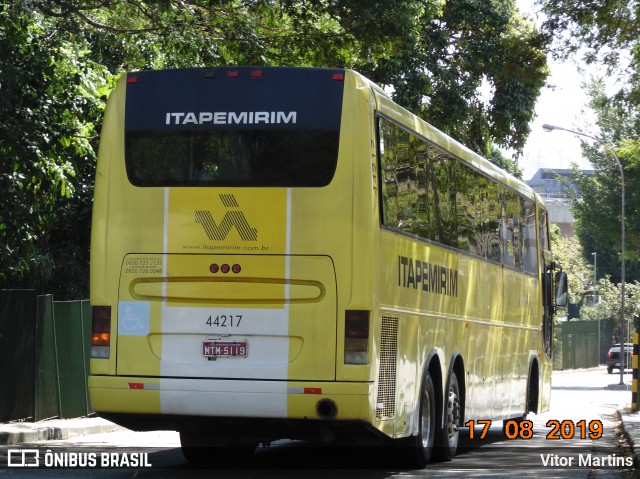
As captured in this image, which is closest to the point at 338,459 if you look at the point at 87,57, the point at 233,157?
the point at 233,157

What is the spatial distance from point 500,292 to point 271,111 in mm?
6598

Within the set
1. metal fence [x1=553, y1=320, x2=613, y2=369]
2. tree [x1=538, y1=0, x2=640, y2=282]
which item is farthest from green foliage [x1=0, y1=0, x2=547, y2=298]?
metal fence [x1=553, y1=320, x2=613, y2=369]

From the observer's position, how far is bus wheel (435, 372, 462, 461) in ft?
45.9

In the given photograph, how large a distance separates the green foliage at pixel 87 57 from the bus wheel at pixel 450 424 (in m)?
5.80

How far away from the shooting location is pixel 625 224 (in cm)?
4844

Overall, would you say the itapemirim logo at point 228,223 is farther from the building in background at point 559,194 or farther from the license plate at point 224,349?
the building in background at point 559,194

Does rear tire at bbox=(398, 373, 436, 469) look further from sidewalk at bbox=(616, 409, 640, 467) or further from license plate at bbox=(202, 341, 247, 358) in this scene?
license plate at bbox=(202, 341, 247, 358)

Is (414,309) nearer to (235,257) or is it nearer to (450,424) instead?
(450,424)

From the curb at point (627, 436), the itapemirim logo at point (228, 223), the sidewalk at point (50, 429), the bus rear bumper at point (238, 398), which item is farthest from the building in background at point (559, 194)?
the bus rear bumper at point (238, 398)

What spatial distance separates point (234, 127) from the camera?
11547 millimetres

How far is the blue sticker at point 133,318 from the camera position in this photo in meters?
11.4

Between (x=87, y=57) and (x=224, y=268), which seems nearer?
(x=224, y=268)

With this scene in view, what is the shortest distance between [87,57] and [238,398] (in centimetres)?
1269

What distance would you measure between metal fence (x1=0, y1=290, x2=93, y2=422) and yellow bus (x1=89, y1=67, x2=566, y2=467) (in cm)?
604
